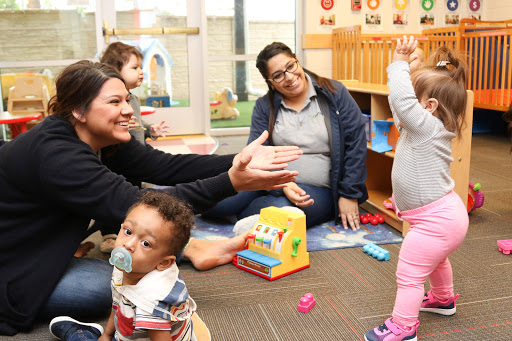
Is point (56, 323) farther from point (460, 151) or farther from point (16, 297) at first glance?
point (460, 151)

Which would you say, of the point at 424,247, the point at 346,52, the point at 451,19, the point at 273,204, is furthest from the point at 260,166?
the point at 451,19

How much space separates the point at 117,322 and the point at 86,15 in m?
4.60

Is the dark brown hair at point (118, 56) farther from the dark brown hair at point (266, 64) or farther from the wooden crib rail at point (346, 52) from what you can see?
the wooden crib rail at point (346, 52)

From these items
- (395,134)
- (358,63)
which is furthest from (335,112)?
(358,63)

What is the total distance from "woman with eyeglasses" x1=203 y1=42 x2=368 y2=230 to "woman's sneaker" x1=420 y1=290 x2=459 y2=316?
0.88m

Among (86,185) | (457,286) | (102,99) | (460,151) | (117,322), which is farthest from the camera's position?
(460,151)

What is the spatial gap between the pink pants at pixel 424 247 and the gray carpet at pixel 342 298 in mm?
151

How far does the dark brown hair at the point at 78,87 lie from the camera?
5.31ft

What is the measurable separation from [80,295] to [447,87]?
1.30m

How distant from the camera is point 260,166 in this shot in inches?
64.1

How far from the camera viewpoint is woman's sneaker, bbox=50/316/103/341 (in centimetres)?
153

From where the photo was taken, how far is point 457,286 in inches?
75.6

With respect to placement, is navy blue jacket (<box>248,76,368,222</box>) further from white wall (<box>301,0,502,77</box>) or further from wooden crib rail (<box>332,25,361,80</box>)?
white wall (<box>301,0,502,77</box>)

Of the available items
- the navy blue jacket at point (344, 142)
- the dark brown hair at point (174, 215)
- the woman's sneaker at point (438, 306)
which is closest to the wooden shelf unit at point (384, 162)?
the navy blue jacket at point (344, 142)
